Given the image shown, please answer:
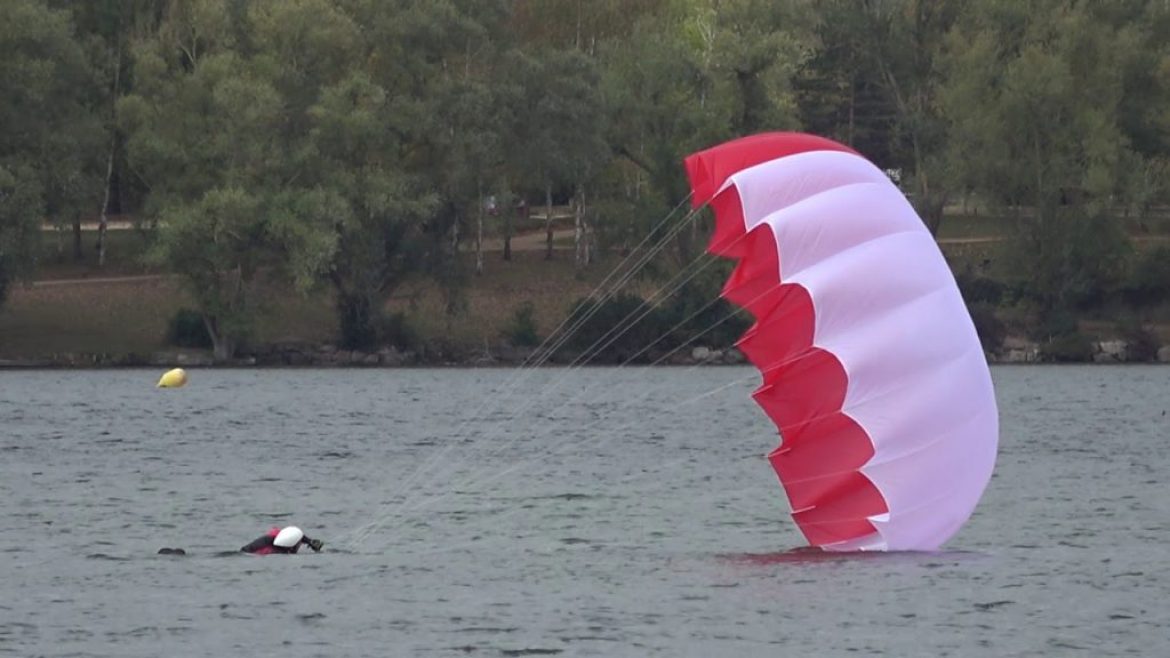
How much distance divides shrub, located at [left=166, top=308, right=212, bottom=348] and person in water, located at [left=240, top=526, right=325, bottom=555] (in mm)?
51566

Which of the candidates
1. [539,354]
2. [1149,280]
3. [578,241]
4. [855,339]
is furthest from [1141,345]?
[855,339]

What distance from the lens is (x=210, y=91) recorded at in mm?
78688

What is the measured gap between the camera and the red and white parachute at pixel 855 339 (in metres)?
26.2

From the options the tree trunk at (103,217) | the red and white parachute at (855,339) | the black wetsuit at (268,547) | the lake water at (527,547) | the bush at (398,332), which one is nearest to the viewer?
the lake water at (527,547)

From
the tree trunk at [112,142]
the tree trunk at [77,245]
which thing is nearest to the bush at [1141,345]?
the tree trunk at [112,142]

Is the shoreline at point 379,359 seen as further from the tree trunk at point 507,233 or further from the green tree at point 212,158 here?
the tree trunk at point 507,233

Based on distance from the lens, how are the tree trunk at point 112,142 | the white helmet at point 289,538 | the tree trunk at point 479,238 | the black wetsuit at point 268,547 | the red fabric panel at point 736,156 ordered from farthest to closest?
the tree trunk at point 112,142 → the tree trunk at point 479,238 → the black wetsuit at point 268,547 → the white helmet at point 289,538 → the red fabric panel at point 736,156

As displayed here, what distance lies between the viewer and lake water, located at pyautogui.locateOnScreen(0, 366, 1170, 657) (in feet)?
84.4

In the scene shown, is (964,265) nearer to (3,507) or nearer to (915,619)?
(3,507)

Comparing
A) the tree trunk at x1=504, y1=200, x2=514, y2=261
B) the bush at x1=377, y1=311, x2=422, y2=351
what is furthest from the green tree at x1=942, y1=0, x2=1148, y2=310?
the bush at x1=377, y1=311, x2=422, y2=351

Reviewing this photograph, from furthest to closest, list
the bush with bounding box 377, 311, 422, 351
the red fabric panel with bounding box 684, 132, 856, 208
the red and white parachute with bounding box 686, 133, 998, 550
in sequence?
the bush with bounding box 377, 311, 422, 351 → the red fabric panel with bounding box 684, 132, 856, 208 → the red and white parachute with bounding box 686, 133, 998, 550

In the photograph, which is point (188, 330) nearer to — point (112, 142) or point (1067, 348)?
point (112, 142)

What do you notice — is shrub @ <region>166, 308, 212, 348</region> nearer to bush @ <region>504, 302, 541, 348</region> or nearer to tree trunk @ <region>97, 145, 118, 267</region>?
tree trunk @ <region>97, 145, 118, 267</region>

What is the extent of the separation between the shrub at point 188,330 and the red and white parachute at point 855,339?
57.2 metres
